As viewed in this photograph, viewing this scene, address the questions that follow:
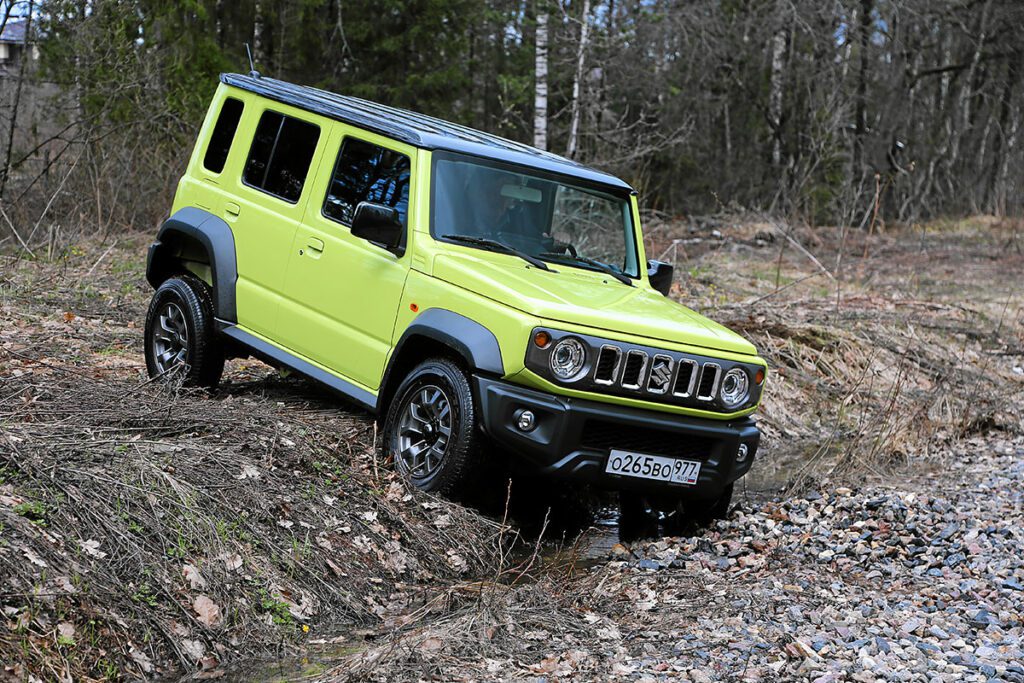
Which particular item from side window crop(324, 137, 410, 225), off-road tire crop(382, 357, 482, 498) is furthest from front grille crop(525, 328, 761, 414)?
side window crop(324, 137, 410, 225)

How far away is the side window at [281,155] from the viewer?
7070 millimetres

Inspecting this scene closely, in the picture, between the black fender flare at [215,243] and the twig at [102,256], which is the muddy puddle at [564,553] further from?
the twig at [102,256]

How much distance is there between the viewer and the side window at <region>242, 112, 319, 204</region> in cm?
707

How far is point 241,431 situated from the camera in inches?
243

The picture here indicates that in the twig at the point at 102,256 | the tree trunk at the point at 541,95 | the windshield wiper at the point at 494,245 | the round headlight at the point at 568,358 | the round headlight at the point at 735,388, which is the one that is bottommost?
the twig at the point at 102,256

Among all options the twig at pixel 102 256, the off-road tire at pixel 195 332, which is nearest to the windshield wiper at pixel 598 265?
the off-road tire at pixel 195 332

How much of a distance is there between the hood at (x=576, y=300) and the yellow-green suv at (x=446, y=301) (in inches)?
0.5

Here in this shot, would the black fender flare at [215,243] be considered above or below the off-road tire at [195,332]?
above

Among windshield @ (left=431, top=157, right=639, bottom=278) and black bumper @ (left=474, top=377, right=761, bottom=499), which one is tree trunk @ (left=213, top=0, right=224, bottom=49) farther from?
black bumper @ (left=474, top=377, right=761, bottom=499)

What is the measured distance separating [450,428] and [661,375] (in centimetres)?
108

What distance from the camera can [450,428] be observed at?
5.78m

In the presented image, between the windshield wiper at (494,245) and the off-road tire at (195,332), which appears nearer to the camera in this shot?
the windshield wiper at (494,245)

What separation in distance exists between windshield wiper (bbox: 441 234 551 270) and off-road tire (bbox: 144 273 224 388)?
1.94 metres

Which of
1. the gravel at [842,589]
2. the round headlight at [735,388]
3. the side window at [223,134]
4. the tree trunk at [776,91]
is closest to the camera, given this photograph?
the gravel at [842,589]
